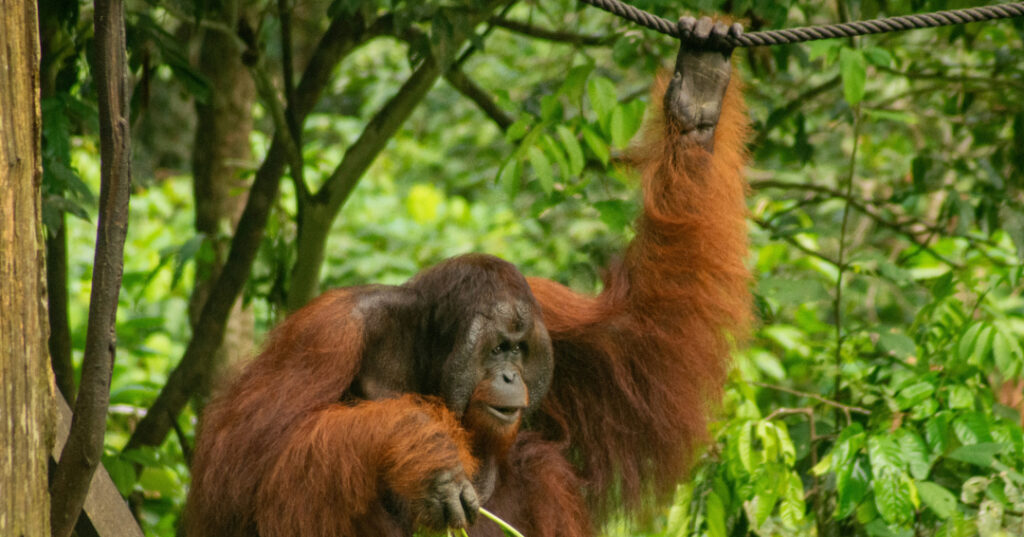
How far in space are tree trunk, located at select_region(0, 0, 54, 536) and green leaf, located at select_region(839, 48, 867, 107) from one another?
204cm

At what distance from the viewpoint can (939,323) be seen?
3.61 meters

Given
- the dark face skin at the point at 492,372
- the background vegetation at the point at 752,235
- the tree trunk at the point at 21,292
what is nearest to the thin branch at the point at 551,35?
the background vegetation at the point at 752,235

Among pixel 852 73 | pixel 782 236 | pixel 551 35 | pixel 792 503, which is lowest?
pixel 792 503

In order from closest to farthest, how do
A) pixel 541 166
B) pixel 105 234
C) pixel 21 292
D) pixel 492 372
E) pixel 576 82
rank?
pixel 21 292
pixel 105 234
pixel 492 372
pixel 541 166
pixel 576 82

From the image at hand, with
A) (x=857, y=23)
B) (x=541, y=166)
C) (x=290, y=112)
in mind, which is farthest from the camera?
(x=290, y=112)

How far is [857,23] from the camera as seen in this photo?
97.6 inches

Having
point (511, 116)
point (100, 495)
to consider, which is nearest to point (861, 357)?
point (511, 116)

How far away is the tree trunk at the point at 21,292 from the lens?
190 cm

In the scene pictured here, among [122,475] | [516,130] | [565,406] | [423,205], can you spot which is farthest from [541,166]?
[423,205]

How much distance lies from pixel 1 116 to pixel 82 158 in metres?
6.18

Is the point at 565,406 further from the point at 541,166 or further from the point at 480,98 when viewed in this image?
the point at 480,98

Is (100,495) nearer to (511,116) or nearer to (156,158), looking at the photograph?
(511,116)

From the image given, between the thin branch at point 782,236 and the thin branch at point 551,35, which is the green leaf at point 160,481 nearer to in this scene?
the thin branch at point 551,35

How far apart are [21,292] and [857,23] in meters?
1.83
